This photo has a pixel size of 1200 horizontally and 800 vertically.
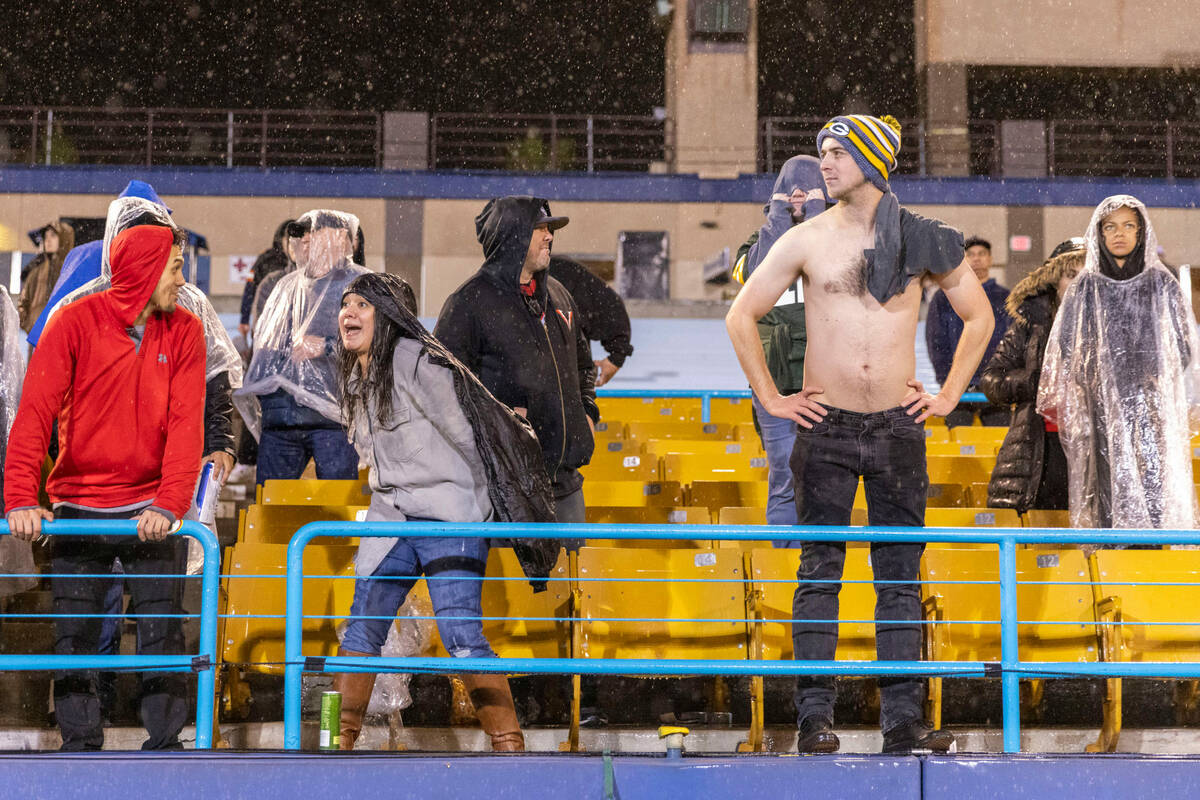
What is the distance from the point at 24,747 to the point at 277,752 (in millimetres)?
1079

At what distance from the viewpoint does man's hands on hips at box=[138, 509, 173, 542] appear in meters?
3.86

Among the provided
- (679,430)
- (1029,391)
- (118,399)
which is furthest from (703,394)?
(118,399)

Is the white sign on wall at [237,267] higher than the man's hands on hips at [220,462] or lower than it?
higher

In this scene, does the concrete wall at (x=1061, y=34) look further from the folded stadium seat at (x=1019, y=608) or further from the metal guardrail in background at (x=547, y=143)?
the folded stadium seat at (x=1019, y=608)

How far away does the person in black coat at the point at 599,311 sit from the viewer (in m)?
6.77

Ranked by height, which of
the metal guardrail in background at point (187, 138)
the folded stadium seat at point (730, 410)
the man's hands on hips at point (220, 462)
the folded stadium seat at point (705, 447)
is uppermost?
the metal guardrail in background at point (187, 138)

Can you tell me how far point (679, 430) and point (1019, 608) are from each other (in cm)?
429

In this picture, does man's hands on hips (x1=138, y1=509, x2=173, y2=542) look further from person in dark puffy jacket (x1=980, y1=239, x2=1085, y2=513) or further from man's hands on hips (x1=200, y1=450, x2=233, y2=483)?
person in dark puffy jacket (x1=980, y1=239, x2=1085, y2=513)

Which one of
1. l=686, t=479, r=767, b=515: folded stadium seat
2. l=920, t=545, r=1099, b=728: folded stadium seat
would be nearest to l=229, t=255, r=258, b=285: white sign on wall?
l=686, t=479, r=767, b=515: folded stadium seat

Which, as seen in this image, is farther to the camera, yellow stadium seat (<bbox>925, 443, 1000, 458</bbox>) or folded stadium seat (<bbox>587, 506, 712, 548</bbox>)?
yellow stadium seat (<bbox>925, 443, 1000, 458</bbox>)

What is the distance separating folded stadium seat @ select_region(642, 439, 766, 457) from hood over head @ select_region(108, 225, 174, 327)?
3.81 metres

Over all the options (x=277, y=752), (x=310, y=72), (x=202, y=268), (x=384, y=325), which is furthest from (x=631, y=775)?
(x=310, y=72)

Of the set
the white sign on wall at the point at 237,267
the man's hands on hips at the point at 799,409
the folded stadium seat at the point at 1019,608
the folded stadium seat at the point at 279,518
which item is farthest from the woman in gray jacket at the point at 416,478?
the white sign on wall at the point at 237,267

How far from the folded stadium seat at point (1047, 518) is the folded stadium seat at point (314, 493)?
275 centimetres
